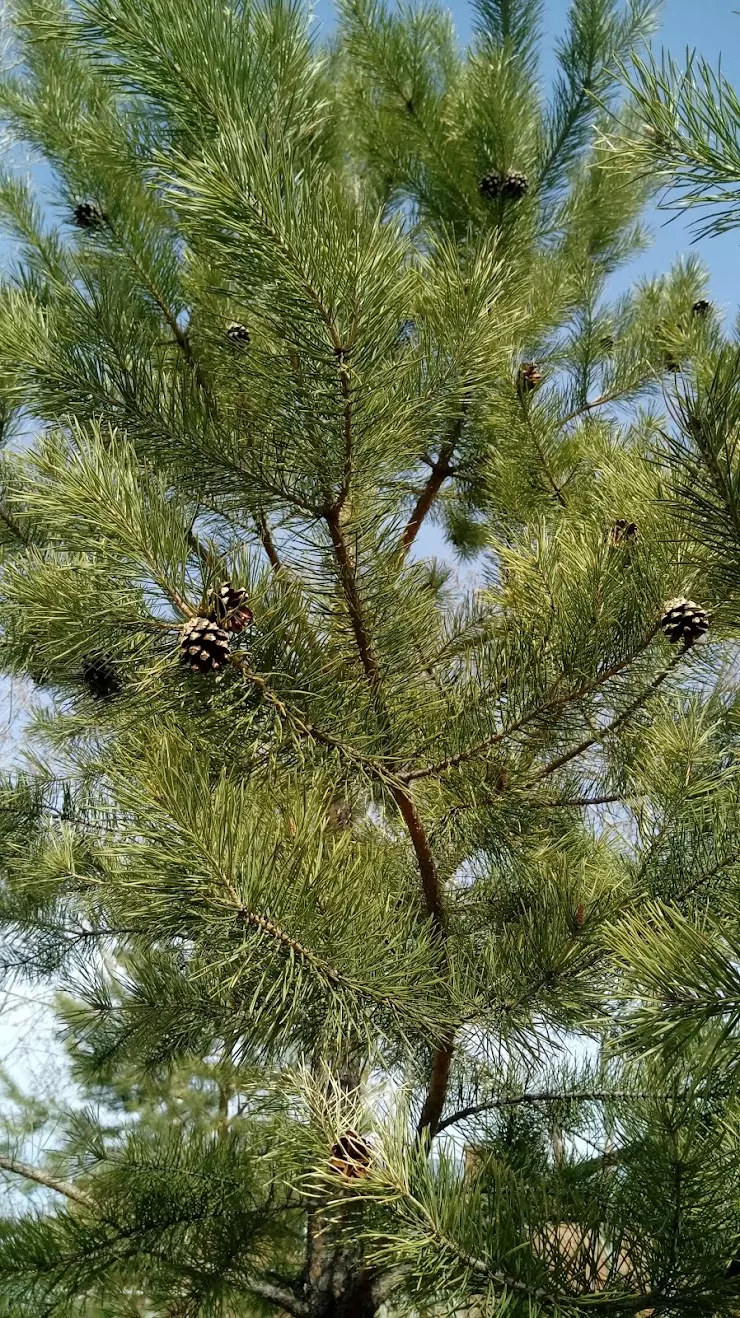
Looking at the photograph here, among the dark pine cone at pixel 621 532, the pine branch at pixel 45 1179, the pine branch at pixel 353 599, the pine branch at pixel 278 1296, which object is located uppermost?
the dark pine cone at pixel 621 532

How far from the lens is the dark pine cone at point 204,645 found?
778mm

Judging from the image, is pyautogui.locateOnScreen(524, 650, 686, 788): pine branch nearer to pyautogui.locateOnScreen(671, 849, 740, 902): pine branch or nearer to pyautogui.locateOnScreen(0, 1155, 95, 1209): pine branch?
pyautogui.locateOnScreen(671, 849, 740, 902): pine branch

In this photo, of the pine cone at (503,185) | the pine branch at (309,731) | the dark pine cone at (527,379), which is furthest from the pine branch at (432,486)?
the pine branch at (309,731)

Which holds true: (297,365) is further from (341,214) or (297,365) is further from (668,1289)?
(668,1289)

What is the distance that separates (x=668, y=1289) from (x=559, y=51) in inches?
84.4

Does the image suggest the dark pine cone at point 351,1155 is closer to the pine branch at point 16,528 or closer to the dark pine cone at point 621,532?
the dark pine cone at point 621,532

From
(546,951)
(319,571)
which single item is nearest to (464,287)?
(319,571)

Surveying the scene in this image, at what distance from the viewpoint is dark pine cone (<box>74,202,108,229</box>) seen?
172 centimetres

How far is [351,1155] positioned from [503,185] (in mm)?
1639

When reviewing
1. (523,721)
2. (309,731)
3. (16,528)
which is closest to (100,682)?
(16,528)

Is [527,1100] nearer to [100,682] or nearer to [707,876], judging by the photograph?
[707,876]

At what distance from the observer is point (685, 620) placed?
33.9 inches

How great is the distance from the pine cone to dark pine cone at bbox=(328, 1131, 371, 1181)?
5.31ft

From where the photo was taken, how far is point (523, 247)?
1.77 m
